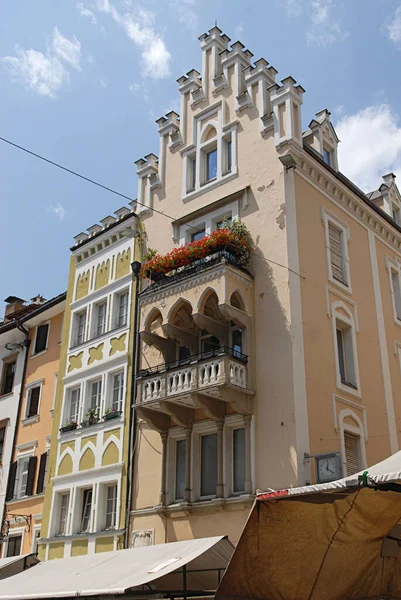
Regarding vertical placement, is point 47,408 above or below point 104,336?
below

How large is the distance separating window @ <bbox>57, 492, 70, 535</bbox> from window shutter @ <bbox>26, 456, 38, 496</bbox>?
3418mm

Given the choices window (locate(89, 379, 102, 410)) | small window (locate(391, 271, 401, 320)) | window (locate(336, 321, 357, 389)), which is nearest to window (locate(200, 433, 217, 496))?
window (locate(336, 321, 357, 389))

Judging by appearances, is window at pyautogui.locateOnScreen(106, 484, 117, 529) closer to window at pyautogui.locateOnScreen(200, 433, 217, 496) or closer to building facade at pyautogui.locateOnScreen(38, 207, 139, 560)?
building facade at pyautogui.locateOnScreen(38, 207, 139, 560)

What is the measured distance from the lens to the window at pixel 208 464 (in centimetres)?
1875

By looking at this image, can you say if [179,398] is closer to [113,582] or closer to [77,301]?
[113,582]

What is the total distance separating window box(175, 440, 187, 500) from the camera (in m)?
19.4

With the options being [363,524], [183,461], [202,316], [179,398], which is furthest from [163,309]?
[363,524]

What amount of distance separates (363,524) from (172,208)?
16.6m

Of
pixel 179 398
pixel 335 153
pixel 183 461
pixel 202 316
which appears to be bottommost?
pixel 183 461

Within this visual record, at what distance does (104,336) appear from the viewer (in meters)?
24.0

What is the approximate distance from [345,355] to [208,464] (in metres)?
5.53

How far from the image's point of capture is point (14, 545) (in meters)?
25.7

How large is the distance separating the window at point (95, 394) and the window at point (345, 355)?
8483 mm

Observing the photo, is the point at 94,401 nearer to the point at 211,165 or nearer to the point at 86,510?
the point at 86,510
